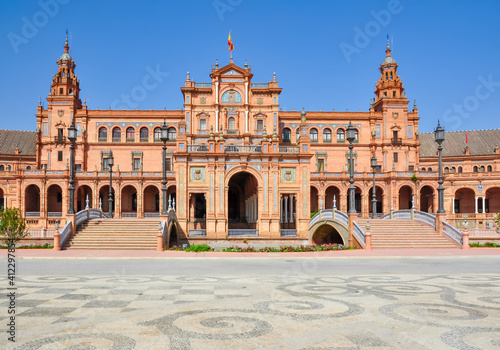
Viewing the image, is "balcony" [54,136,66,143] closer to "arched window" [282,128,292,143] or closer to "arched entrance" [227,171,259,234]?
"arched entrance" [227,171,259,234]

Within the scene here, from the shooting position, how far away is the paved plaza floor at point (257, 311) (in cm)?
634

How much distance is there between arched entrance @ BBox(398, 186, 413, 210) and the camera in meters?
61.4

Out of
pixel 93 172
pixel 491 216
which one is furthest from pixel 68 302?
pixel 491 216

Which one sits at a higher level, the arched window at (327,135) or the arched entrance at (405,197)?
the arched window at (327,135)

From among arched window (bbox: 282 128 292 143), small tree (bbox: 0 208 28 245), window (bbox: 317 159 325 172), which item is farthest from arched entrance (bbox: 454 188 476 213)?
small tree (bbox: 0 208 28 245)

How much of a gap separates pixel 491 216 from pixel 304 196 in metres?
34.6

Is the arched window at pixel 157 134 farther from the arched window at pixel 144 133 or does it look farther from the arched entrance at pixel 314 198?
the arched entrance at pixel 314 198

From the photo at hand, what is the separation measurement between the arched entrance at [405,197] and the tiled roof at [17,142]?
189 ft

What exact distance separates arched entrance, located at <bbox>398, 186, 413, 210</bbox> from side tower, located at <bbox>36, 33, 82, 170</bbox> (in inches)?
1814

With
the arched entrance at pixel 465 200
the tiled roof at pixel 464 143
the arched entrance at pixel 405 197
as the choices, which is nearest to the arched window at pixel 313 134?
the arched entrance at pixel 405 197

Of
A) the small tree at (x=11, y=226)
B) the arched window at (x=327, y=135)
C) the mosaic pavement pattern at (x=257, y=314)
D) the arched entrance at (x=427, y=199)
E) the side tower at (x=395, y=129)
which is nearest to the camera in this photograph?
the mosaic pavement pattern at (x=257, y=314)

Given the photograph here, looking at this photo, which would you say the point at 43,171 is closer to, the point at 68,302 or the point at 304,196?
the point at 304,196

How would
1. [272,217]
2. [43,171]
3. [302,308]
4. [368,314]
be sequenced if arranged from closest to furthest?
Answer: 1. [368,314]
2. [302,308]
3. [272,217]
4. [43,171]

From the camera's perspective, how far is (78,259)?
20141mm
